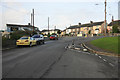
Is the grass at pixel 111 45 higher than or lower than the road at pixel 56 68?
higher

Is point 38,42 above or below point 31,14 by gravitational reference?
below

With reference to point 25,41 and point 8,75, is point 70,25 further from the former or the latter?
point 8,75

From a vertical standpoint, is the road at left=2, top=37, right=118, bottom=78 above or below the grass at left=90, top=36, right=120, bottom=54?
below

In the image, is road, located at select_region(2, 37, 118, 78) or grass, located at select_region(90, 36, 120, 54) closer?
road, located at select_region(2, 37, 118, 78)

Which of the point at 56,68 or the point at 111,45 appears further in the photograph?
the point at 111,45

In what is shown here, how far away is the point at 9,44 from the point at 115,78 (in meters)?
15.3

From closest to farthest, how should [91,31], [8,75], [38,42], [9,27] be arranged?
1. [8,75]
2. [38,42]
3. [9,27]
4. [91,31]

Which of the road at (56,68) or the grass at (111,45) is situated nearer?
the road at (56,68)

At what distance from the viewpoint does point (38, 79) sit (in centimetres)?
435

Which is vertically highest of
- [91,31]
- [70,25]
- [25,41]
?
[70,25]

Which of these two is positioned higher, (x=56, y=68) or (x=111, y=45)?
(x=111, y=45)

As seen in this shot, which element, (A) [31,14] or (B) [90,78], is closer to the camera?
(B) [90,78]

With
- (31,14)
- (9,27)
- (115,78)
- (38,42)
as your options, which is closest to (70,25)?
(9,27)

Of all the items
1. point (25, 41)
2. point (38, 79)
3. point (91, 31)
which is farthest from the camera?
point (91, 31)
